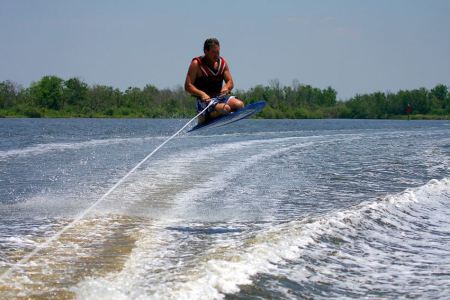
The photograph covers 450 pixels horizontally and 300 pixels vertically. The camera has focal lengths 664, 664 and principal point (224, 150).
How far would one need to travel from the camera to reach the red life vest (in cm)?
918

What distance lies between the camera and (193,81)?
921 cm

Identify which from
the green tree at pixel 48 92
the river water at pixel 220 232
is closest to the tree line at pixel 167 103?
the green tree at pixel 48 92

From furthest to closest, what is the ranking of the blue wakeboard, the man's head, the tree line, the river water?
1. the tree line
2. the blue wakeboard
3. the man's head
4. the river water

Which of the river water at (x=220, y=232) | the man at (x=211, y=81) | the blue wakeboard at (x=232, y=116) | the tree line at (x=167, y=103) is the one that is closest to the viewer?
the river water at (x=220, y=232)

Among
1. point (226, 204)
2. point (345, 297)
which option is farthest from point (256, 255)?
point (226, 204)

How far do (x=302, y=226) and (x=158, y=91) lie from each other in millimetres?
96284

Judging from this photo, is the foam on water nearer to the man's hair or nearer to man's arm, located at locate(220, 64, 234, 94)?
man's arm, located at locate(220, 64, 234, 94)

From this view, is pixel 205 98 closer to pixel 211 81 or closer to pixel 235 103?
pixel 211 81

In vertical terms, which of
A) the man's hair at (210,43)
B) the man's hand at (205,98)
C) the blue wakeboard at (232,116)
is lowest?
the blue wakeboard at (232,116)

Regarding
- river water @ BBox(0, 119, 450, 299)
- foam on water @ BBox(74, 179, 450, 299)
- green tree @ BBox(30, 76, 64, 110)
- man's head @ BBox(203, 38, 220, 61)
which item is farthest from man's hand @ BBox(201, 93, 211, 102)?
green tree @ BBox(30, 76, 64, 110)

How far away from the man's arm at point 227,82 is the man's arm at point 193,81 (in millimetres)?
412

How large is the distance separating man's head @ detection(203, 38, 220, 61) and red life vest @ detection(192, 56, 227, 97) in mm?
174

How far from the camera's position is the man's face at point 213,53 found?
890 centimetres

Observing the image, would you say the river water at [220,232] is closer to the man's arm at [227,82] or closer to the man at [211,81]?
the man at [211,81]
